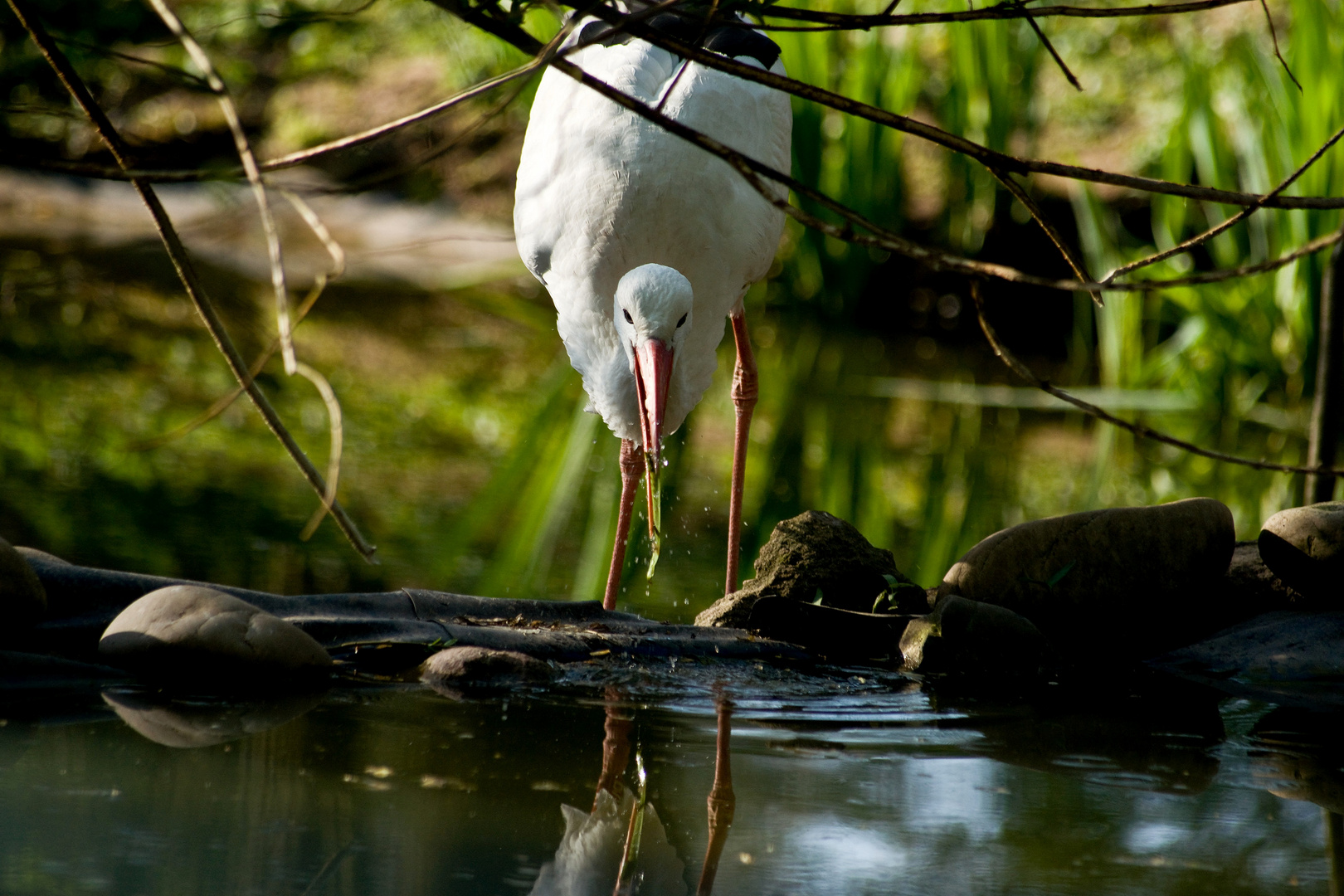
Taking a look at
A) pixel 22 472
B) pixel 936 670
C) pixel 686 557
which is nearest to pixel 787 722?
pixel 936 670

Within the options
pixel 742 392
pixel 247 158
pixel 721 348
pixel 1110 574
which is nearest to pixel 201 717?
pixel 247 158

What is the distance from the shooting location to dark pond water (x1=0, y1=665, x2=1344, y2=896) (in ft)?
7.01

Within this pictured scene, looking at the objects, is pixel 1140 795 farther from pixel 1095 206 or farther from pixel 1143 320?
pixel 1143 320

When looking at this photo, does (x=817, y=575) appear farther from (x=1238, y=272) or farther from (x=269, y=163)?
(x=269, y=163)

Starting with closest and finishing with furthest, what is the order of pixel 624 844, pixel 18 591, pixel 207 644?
pixel 624 844 → pixel 207 644 → pixel 18 591

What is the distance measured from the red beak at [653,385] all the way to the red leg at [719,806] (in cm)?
98

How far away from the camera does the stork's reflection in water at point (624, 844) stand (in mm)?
2129

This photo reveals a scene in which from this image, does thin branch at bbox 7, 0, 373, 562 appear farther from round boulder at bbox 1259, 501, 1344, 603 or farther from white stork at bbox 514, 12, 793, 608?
round boulder at bbox 1259, 501, 1344, 603

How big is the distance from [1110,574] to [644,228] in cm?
168

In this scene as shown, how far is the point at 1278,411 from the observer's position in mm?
8445

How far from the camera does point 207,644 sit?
2.97m

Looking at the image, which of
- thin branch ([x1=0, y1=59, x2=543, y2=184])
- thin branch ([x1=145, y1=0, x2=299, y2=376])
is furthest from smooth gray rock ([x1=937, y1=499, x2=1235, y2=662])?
thin branch ([x1=145, y1=0, x2=299, y2=376])

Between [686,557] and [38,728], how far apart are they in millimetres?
2992

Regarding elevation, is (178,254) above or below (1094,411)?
above
